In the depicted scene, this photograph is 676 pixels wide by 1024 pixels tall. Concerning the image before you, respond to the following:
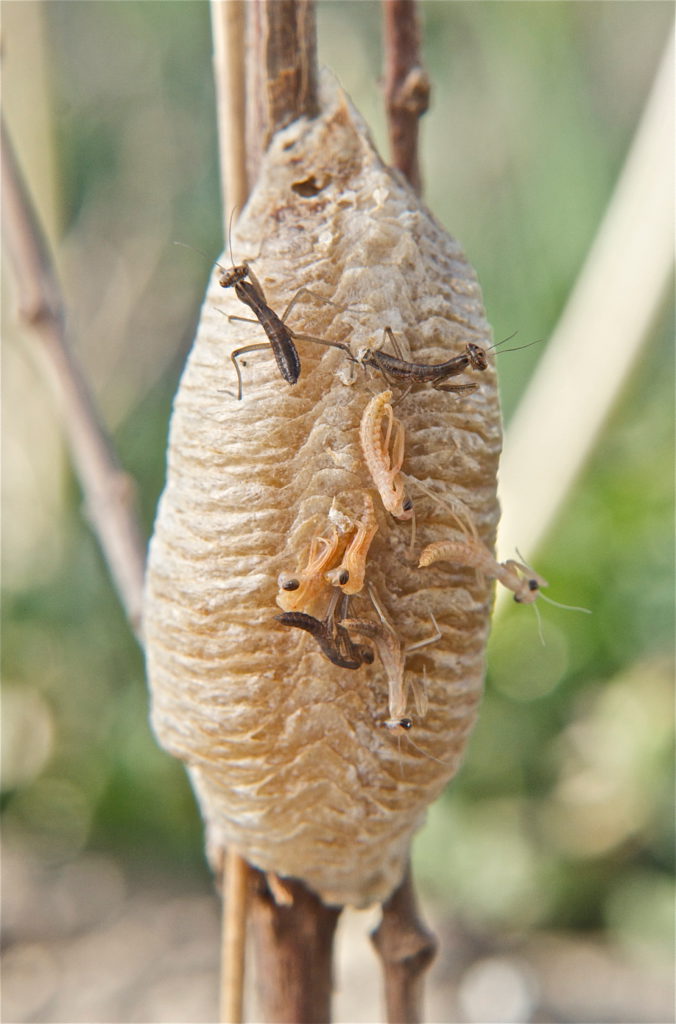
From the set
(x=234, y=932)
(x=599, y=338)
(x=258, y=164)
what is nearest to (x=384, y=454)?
(x=258, y=164)

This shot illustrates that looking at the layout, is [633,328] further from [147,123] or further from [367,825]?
[147,123]

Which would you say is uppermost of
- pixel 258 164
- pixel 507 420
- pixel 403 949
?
pixel 258 164

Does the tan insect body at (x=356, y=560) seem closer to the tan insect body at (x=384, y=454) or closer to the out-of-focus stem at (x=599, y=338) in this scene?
the tan insect body at (x=384, y=454)

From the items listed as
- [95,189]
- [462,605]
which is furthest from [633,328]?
[95,189]

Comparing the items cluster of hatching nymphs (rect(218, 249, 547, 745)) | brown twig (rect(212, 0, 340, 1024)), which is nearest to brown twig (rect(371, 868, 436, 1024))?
brown twig (rect(212, 0, 340, 1024))

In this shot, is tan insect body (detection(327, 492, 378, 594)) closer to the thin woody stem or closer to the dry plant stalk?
the dry plant stalk

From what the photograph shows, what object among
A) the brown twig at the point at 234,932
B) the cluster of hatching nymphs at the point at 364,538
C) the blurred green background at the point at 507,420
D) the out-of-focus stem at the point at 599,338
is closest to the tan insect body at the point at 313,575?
the cluster of hatching nymphs at the point at 364,538

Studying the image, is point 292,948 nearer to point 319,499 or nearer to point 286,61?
point 319,499
